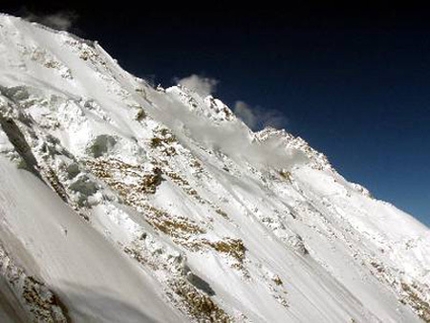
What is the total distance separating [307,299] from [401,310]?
30329 millimetres

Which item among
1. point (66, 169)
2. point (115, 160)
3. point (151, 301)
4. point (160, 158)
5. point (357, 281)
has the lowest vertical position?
point (151, 301)

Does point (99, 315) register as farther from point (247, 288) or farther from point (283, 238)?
point (283, 238)

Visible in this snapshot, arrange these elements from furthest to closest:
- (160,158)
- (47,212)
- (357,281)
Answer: (357,281) < (160,158) < (47,212)

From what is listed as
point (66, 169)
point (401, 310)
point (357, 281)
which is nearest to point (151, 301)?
point (66, 169)

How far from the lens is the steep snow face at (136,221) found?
69.4ft

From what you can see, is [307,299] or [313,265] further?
[313,265]

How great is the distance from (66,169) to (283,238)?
1135 inches

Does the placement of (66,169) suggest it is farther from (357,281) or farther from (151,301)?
(357,281)

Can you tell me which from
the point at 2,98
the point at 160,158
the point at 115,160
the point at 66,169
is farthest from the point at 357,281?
the point at 2,98

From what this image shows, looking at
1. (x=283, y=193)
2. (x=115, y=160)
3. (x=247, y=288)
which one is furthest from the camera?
(x=283, y=193)

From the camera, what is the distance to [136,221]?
3350 centimetres

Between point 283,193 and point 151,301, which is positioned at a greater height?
point 283,193

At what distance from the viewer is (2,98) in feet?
104

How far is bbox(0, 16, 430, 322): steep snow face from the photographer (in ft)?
69.4
